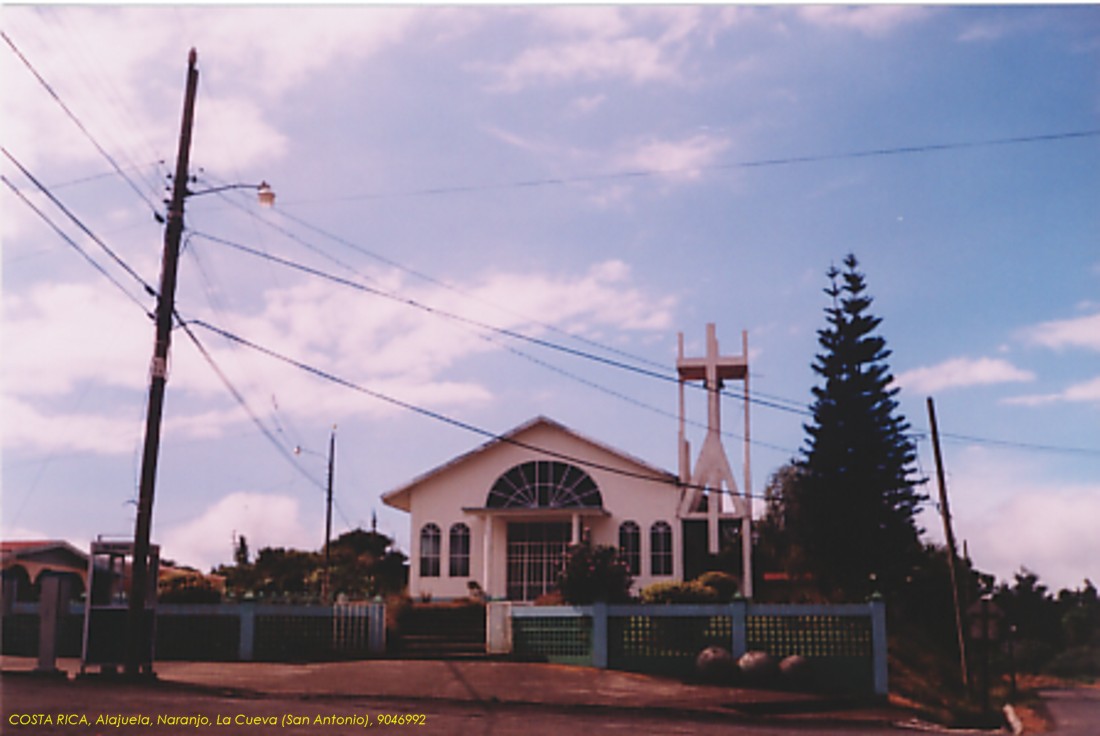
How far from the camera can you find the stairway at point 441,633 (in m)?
23.7

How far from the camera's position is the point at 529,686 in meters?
19.6

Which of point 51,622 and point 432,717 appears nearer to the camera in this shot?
point 432,717

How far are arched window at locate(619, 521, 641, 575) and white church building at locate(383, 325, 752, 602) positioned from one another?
1.1 inches

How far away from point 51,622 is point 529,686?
798 cm

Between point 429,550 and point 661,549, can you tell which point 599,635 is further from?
point 429,550

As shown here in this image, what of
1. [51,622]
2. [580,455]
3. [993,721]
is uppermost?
[580,455]

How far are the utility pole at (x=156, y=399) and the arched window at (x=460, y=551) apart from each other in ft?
48.4


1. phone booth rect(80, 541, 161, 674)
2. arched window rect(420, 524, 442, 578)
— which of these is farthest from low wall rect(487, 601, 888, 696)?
arched window rect(420, 524, 442, 578)

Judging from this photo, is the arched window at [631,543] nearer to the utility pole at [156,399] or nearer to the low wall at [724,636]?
the low wall at [724,636]

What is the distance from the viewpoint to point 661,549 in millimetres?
32656

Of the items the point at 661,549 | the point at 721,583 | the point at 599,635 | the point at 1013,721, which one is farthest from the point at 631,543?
the point at 1013,721

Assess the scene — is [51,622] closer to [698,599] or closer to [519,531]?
[698,599]

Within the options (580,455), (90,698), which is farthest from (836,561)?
(90,698)

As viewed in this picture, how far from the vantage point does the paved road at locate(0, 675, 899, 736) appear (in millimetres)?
13016
